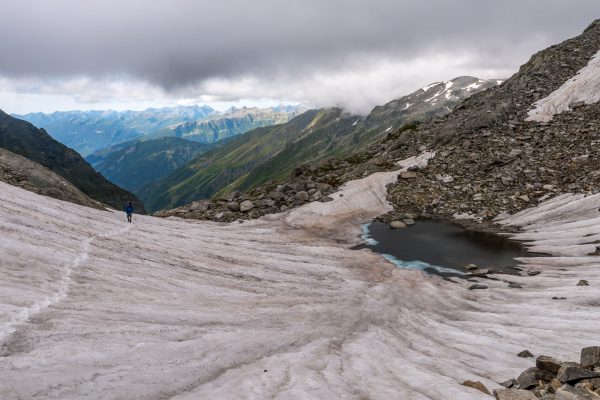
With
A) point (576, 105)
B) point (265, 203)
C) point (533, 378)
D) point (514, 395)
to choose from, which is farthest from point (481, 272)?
point (576, 105)

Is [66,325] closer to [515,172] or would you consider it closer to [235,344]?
[235,344]

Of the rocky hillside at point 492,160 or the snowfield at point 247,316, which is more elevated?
the rocky hillside at point 492,160

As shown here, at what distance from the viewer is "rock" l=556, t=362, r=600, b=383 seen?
17.8m

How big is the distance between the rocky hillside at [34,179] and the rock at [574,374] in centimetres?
5167

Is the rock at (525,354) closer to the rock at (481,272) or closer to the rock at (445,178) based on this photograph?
the rock at (481,272)

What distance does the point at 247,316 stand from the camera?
2756 centimetres

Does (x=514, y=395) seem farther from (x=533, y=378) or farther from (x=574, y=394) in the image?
(x=533, y=378)

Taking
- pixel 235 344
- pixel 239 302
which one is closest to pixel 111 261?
pixel 239 302

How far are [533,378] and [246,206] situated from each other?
51.5 m

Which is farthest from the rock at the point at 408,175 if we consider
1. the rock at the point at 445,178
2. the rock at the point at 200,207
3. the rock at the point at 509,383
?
the rock at the point at 509,383

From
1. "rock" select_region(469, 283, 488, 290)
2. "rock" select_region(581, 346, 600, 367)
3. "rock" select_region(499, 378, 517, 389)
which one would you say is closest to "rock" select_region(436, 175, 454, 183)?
"rock" select_region(469, 283, 488, 290)

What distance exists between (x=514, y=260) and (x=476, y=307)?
1412cm

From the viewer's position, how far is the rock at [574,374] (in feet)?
58.4

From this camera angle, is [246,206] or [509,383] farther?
[246,206]
